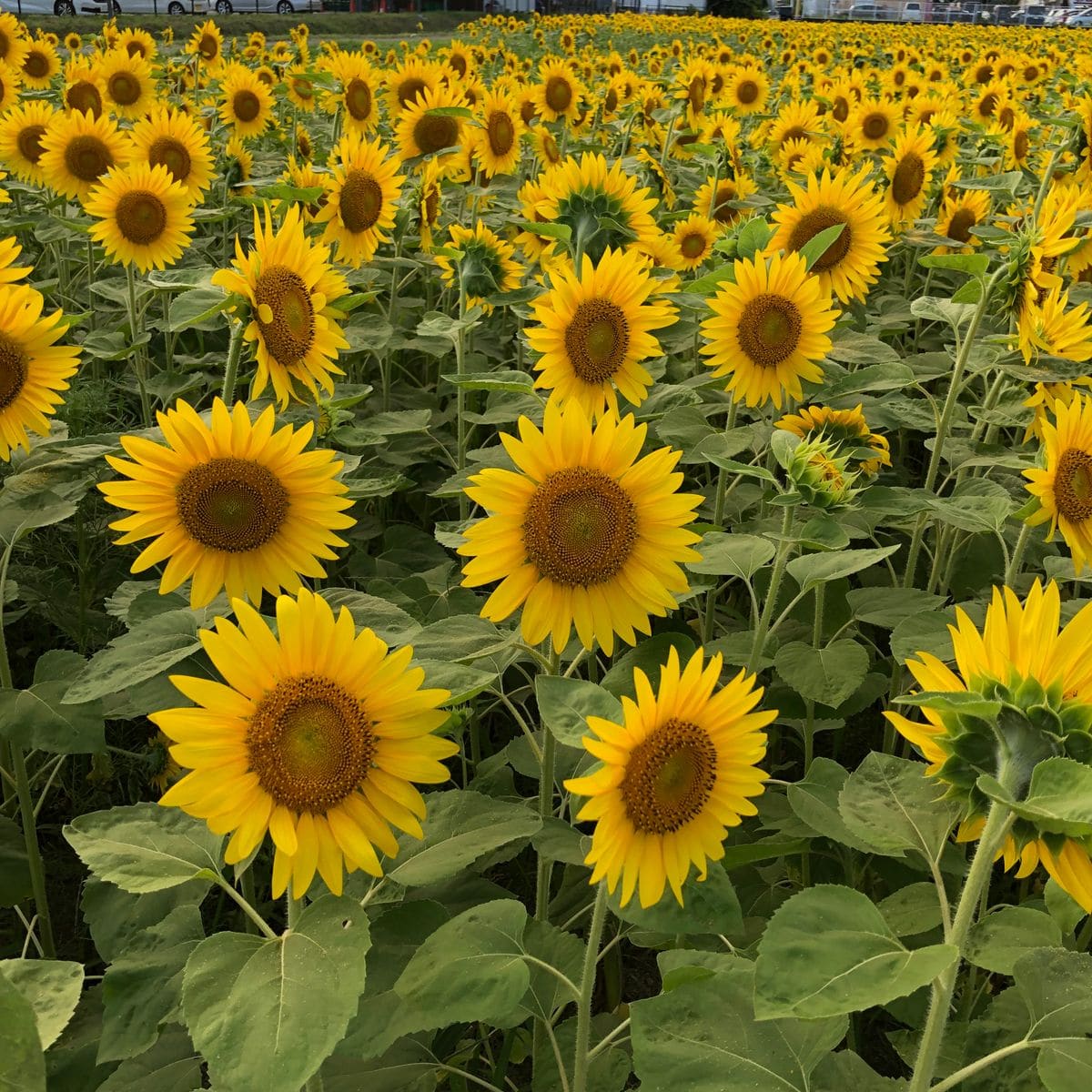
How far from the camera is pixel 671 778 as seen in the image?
134 cm

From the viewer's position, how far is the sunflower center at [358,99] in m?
5.59

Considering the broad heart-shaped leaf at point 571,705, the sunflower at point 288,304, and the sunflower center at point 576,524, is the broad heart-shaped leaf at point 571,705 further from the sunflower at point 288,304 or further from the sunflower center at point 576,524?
the sunflower at point 288,304

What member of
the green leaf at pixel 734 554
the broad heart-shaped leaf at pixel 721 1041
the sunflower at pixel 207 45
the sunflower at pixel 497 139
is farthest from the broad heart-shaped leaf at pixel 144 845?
the sunflower at pixel 207 45

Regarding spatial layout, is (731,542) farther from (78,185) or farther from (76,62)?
(76,62)

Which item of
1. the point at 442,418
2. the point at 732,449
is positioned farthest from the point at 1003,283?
the point at 442,418

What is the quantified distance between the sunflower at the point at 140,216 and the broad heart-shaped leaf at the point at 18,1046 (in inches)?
110

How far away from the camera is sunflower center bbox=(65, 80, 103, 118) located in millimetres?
5355

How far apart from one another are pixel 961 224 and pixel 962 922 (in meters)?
3.92

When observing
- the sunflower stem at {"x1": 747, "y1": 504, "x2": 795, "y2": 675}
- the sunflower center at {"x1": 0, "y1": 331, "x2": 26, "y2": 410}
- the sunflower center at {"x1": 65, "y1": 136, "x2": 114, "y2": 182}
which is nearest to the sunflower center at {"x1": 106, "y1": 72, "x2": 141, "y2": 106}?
the sunflower center at {"x1": 65, "y1": 136, "x2": 114, "y2": 182}

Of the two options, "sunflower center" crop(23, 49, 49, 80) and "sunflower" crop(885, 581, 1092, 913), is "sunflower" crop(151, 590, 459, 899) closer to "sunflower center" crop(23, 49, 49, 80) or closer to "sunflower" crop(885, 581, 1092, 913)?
"sunflower" crop(885, 581, 1092, 913)

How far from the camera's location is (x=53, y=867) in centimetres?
259

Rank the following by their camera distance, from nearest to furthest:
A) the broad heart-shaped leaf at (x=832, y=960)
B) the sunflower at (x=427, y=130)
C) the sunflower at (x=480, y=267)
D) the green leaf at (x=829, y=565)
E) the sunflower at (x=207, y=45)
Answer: the broad heart-shaped leaf at (x=832, y=960), the green leaf at (x=829, y=565), the sunflower at (x=480, y=267), the sunflower at (x=427, y=130), the sunflower at (x=207, y=45)

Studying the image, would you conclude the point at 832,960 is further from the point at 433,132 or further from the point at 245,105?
the point at 245,105

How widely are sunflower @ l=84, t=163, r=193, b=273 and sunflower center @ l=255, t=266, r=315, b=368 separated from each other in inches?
56.1
